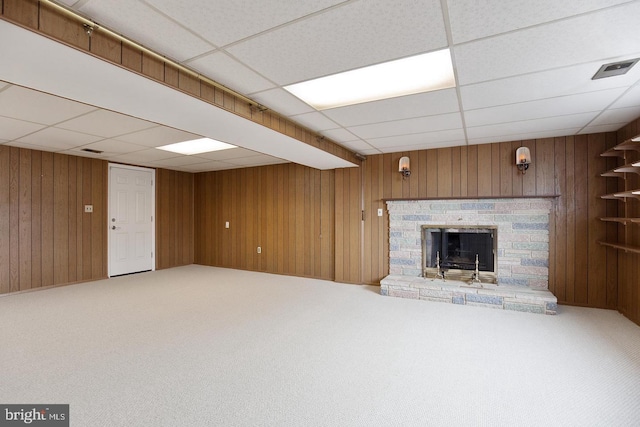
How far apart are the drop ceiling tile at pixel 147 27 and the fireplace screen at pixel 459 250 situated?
4.00 m

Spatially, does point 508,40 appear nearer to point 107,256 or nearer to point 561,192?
point 561,192

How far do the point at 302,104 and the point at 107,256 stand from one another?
17.3 ft

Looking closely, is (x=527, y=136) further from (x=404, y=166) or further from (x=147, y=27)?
(x=147, y=27)

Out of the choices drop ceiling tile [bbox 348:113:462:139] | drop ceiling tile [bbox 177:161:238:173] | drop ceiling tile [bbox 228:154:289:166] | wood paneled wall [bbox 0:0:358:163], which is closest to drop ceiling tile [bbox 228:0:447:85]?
wood paneled wall [bbox 0:0:358:163]

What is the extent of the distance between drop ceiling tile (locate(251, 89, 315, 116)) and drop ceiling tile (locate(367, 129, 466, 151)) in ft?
4.76

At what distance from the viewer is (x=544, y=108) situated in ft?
9.72

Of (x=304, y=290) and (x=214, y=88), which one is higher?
(x=214, y=88)

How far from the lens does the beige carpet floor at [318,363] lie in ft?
6.17

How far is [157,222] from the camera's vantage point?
6727mm

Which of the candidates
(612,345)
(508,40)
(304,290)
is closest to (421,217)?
(304,290)

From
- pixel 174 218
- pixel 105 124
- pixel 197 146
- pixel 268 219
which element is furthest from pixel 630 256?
pixel 174 218

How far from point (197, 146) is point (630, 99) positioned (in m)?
5.21

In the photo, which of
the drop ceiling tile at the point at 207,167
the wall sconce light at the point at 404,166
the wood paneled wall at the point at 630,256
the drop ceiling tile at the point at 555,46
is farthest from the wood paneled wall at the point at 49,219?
the wood paneled wall at the point at 630,256

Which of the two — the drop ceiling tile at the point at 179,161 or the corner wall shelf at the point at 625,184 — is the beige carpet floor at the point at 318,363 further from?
the drop ceiling tile at the point at 179,161
